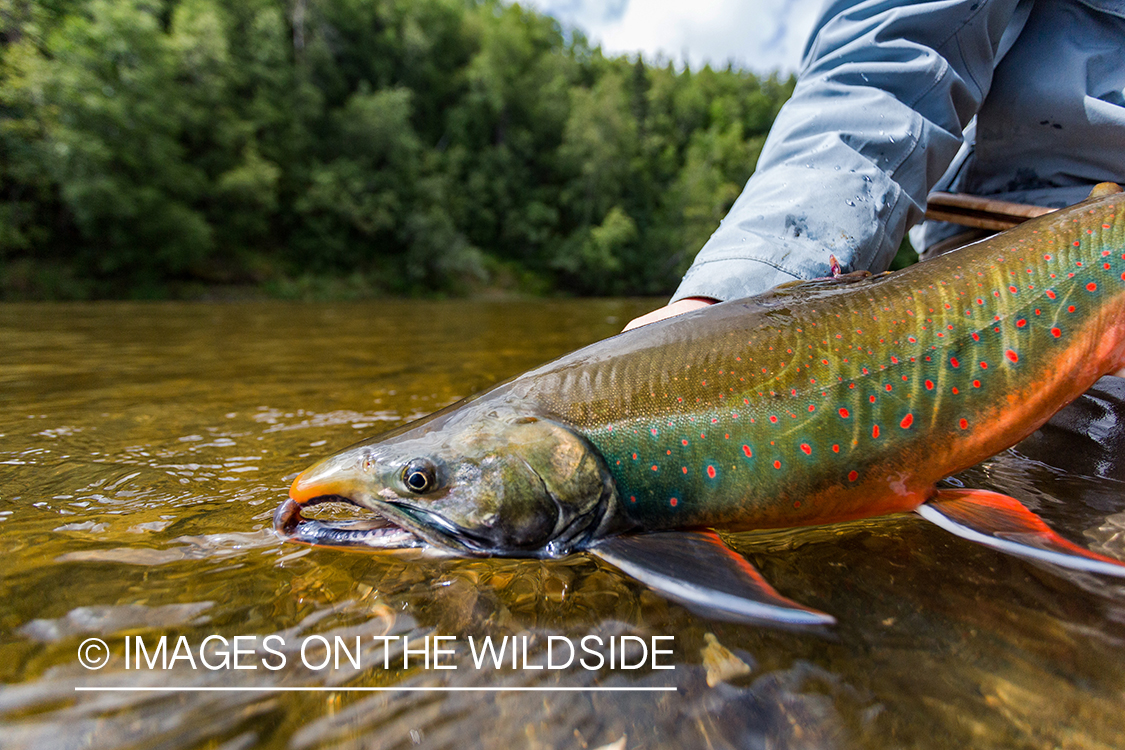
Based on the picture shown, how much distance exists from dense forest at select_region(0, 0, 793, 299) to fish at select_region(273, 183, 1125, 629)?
23073 millimetres

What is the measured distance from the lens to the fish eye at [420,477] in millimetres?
1497

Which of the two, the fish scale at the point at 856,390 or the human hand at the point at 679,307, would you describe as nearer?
the fish scale at the point at 856,390

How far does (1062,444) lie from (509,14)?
63654 millimetres

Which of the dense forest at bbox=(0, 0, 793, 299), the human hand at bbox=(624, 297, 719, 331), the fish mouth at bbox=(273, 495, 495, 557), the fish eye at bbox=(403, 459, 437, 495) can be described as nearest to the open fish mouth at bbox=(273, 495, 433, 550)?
the fish mouth at bbox=(273, 495, 495, 557)

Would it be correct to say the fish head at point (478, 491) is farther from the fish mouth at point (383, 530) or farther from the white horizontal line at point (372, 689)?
the white horizontal line at point (372, 689)

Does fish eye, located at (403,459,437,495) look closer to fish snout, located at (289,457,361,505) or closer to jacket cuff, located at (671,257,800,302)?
fish snout, located at (289,457,361,505)

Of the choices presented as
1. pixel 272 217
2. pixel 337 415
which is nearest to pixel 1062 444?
pixel 337 415

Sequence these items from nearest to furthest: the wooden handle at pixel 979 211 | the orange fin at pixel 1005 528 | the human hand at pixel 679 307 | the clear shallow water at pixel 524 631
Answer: the clear shallow water at pixel 524 631 < the orange fin at pixel 1005 528 < the human hand at pixel 679 307 < the wooden handle at pixel 979 211

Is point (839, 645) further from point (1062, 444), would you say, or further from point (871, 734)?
point (1062, 444)

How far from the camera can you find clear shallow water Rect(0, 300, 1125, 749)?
1.00 metres

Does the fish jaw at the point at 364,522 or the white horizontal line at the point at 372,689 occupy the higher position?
the fish jaw at the point at 364,522

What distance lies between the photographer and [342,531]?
5.21 feet
